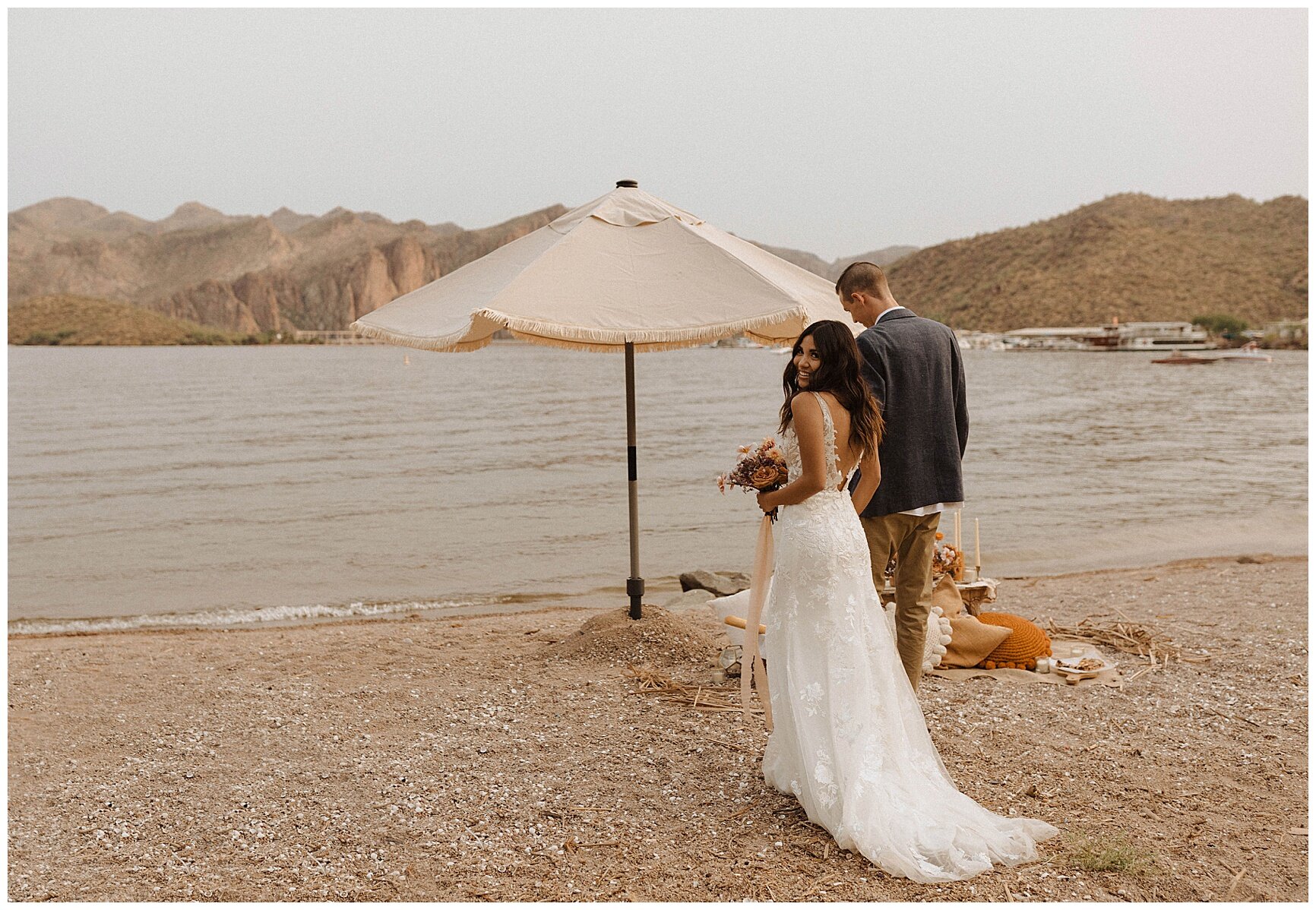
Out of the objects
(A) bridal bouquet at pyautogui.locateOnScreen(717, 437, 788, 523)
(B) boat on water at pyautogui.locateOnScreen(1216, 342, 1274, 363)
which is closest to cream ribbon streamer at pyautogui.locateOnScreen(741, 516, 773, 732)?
(A) bridal bouquet at pyautogui.locateOnScreen(717, 437, 788, 523)

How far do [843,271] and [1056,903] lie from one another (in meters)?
2.70

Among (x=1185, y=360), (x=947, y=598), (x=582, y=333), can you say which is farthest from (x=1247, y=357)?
(x=582, y=333)

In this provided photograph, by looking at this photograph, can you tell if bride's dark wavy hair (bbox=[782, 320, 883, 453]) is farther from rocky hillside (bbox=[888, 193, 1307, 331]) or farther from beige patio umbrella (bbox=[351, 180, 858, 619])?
rocky hillside (bbox=[888, 193, 1307, 331])

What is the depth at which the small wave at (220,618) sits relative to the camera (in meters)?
9.70

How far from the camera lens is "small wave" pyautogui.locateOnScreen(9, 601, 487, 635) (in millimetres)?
9695

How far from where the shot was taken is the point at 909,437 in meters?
4.53

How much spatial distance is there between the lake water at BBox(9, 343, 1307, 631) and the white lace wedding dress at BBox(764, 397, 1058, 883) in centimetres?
711

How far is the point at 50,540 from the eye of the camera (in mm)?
14547

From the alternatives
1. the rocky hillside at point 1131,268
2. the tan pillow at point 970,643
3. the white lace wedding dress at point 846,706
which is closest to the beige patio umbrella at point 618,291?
the white lace wedding dress at point 846,706

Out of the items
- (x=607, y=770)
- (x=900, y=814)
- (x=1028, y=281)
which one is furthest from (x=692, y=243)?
(x=1028, y=281)

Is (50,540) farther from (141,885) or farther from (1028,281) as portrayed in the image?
(1028,281)

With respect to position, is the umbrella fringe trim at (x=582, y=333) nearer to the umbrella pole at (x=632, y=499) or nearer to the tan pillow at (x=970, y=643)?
the umbrella pole at (x=632, y=499)

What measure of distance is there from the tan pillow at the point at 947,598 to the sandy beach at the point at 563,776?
1.73 feet

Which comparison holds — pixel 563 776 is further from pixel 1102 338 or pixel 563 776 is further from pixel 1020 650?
pixel 1102 338
